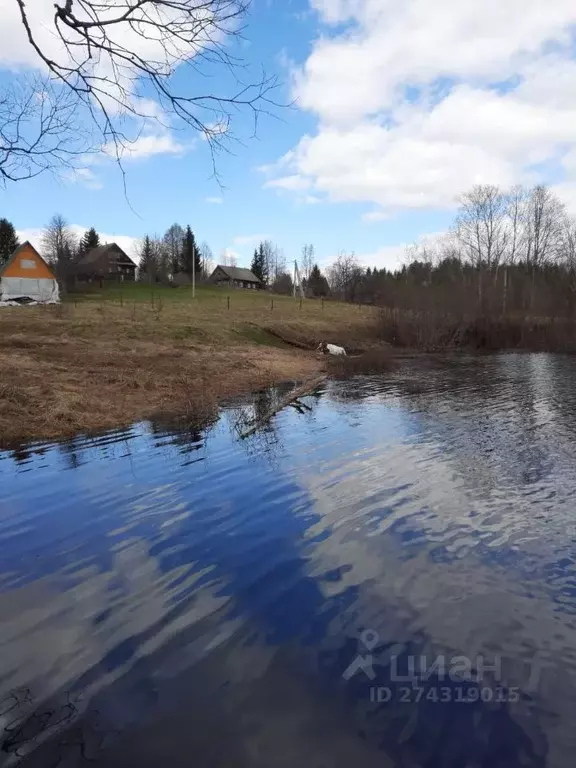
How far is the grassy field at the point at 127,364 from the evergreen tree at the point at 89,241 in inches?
2611

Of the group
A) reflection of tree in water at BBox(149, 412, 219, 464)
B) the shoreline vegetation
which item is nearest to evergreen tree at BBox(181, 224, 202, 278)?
the shoreline vegetation

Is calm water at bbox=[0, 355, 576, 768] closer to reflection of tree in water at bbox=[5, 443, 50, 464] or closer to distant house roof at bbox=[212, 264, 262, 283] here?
reflection of tree in water at bbox=[5, 443, 50, 464]

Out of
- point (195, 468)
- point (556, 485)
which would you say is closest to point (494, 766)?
point (556, 485)

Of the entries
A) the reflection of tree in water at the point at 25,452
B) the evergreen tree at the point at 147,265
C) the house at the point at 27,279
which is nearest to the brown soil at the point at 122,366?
the reflection of tree in water at the point at 25,452

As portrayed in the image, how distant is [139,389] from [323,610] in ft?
40.9

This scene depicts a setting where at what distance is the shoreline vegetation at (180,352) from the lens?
1340cm

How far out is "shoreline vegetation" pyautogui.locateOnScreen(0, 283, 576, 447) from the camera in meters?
13.4

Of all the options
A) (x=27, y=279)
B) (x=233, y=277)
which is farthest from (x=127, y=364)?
(x=233, y=277)

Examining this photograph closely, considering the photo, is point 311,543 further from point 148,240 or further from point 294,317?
point 148,240

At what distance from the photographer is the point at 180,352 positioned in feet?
77.5

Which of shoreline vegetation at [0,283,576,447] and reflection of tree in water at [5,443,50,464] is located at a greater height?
shoreline vegetation at [0,283,576,447]
